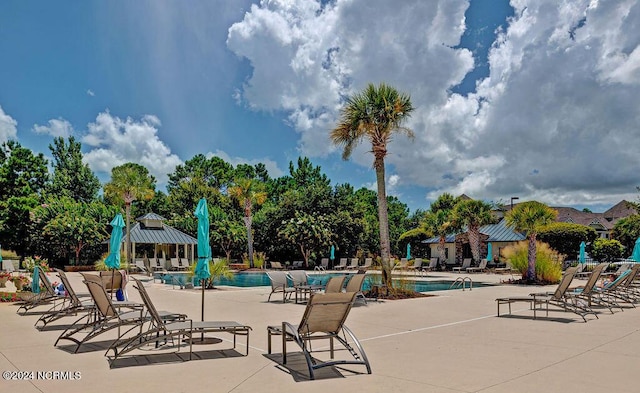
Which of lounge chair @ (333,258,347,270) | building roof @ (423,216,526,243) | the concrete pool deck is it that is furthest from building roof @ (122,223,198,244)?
the concrete pool deck

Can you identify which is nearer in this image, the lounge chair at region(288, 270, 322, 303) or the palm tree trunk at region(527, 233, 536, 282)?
the lounge chair at region(288, 270, 322, 303)

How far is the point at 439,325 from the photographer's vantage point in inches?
361

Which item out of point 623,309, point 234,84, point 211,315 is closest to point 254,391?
point 211,315

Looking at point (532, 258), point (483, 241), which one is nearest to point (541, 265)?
point (532, 258)

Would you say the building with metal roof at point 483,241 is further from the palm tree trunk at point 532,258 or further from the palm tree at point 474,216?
the palm tree trunk at point 532,258

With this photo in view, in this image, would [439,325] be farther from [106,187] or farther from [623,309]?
[106,187]

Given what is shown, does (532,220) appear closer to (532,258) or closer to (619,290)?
(532,258)

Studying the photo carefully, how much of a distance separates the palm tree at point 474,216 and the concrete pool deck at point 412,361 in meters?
22.9

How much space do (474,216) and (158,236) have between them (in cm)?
2155

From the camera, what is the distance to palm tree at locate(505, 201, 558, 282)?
1998 centimetres

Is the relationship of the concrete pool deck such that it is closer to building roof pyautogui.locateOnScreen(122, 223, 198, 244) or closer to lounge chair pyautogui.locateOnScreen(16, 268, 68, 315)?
lounge chair pyautogui.locateOnScreen(16, 268, 68, 315)

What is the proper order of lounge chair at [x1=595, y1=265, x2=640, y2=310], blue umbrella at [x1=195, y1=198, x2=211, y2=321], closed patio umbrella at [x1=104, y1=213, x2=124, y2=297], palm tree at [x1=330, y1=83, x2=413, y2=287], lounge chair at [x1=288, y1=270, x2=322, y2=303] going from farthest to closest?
1. closed patio umbrella at [x1=104, y1=213, x2=124, y2=297]
2. palm tree at [x1=330, y1=83, x2=413, y2=287]
3. lounge chair at [x1=288, y1=270, x2=322, y2=303]
4. lounge chair at [x1=595, y1=265, x2=640, y2=310]
5. blue umbrella at [x1=195, y1=198, x2=211, y2=321]

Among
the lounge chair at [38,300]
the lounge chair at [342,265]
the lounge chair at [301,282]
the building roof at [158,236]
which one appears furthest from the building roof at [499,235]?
the lounge chair at [38,300]

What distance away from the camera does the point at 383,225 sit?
48.8 ft
